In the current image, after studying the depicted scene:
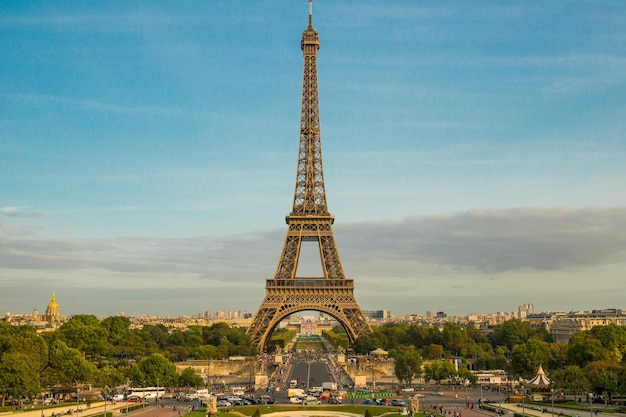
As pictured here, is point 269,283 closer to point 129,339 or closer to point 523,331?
point 129,339

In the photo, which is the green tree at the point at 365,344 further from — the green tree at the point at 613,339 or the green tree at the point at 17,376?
the green tree at the point at 17,376

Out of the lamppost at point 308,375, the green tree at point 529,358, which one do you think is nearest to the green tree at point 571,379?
the green tree at point 529,358

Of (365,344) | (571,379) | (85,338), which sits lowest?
(571,379)

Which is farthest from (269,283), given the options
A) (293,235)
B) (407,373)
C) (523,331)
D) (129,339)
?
(523,331)

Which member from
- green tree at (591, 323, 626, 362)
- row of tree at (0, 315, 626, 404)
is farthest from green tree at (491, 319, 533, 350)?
green tree at (591, 323, 626, 362)

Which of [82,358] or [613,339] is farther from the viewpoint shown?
[613,339]

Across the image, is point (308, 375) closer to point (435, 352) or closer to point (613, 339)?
point (435, 352)

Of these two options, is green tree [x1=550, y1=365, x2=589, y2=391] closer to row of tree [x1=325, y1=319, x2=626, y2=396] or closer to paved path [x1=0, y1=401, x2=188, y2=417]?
row of tree [x1=325, y1=319, x2=626, y2=396]

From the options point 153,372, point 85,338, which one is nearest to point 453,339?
point 85,338
